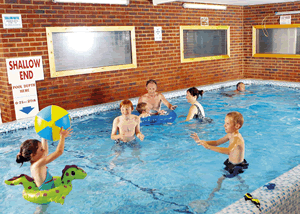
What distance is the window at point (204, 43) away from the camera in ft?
34.1

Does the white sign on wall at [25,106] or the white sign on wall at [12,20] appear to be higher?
the white sign on wall at [12,20]

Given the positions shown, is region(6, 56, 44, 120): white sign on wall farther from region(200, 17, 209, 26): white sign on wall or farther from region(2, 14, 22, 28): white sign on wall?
region(200, 17, 209, 26): white sign on wall

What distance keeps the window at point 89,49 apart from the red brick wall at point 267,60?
5.39m

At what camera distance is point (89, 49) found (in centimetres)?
806

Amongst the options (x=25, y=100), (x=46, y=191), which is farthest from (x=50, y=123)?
(x=25, y=100)

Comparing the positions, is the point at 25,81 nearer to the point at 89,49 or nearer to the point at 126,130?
the point at 89,49

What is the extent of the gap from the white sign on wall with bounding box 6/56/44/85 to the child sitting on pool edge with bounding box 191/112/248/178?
15.2 feet

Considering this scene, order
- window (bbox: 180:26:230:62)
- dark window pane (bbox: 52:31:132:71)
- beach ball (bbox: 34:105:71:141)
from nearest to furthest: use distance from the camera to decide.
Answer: beach ball (bbox: 34:105:71:141) → dark window pane (bbox: 52:31:132:71) → window (bbox: 180:26:230:62)

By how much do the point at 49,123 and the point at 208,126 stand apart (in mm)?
3679

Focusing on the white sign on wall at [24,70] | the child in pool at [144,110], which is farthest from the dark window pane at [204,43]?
the white sign on wall at [24,70]

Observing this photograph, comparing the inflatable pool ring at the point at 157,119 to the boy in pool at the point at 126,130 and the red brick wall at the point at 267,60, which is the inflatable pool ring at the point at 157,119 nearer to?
the boy in pool at the point at 126,130

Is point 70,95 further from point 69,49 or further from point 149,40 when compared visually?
point 149,40

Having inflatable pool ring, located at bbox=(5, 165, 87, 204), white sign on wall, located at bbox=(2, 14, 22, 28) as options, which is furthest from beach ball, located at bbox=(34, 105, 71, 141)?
white sign on wall, located at bbox=(2, 14, 22, 28)

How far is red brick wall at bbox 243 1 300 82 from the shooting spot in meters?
11.2
